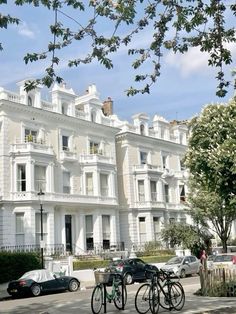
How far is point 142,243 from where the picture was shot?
48.2 meters

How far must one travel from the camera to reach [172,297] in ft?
51.3

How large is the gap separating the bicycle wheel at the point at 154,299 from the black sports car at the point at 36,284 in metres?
11.7

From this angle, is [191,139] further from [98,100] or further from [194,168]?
[98,100]

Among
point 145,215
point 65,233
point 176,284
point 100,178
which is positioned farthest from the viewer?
point 145,215

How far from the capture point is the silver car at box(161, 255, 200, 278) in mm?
33822

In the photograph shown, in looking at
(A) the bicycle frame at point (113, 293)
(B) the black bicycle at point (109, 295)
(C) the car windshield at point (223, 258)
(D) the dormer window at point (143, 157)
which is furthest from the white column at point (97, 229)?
(A) the bicycle frame at point (113, 293)

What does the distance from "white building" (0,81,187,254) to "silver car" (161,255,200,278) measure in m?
9.82

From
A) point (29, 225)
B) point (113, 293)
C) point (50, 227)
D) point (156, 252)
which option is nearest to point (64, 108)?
point (50, 227)

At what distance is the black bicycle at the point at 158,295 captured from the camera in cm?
1479

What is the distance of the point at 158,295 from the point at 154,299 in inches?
8.4

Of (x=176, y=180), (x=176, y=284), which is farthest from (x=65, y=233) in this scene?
(x=176, y=284)

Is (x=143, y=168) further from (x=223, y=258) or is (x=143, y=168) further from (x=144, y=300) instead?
(x=144, y=300)

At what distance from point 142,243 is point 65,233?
364 inches

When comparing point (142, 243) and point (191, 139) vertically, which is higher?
point (191, 139)
